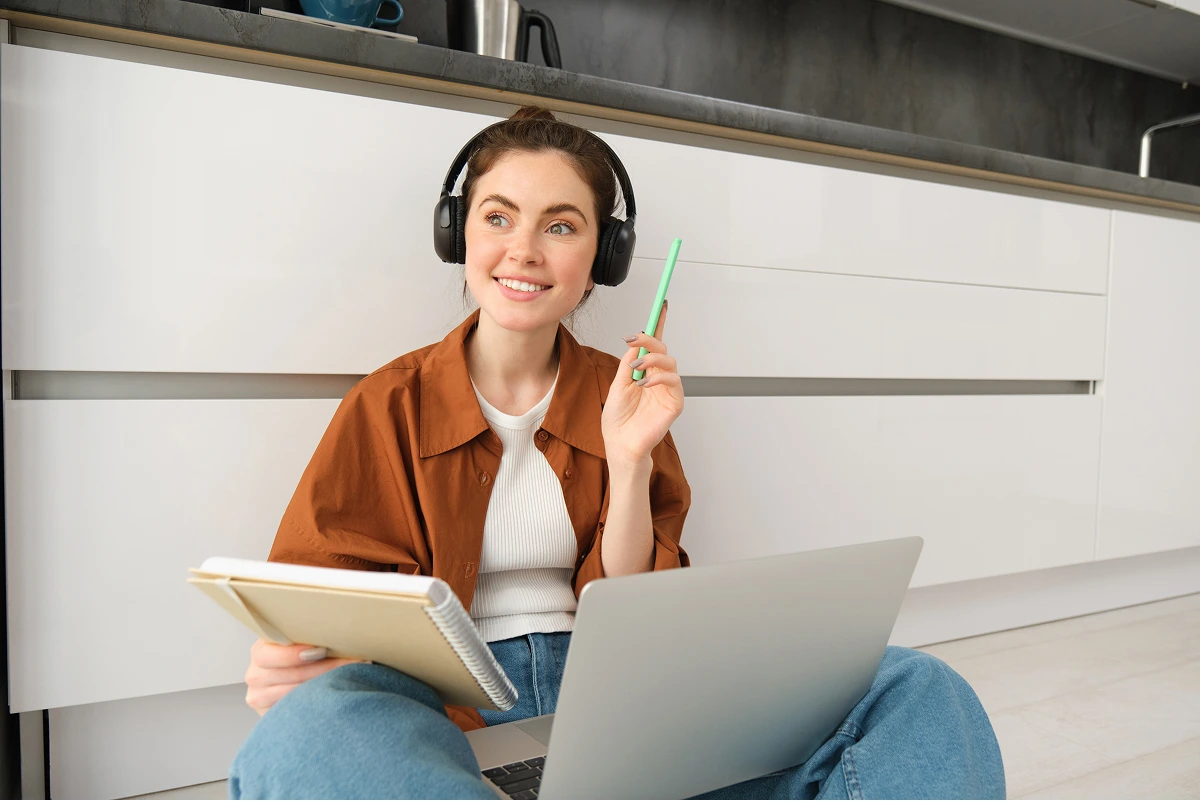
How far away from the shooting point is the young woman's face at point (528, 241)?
952 millimetres

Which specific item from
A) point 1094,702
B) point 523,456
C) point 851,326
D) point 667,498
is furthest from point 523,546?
point 1094,702

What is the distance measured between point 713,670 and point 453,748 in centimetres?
20

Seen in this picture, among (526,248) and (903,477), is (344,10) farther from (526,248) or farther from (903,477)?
(903,477)

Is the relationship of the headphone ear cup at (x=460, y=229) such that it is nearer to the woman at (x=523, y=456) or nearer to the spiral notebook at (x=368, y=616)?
the woman at (x=523, y=456)

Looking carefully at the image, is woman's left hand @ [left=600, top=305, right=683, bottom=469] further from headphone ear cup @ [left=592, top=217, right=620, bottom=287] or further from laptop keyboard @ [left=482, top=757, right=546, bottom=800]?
laptop keyboard @ [left=482, top=757, right=546, bottom=800]

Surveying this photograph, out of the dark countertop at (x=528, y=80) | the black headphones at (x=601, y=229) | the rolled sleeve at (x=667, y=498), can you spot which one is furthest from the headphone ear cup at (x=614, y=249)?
the dark countertop at (x=528, y=80)

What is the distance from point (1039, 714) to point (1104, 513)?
670 mm

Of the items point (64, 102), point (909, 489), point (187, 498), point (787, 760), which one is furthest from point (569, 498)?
point (909, 489)

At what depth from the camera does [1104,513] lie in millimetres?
1958

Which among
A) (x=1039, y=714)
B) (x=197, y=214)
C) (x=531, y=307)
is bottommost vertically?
(x=1039, y=714)

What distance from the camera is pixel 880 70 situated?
7.53ft

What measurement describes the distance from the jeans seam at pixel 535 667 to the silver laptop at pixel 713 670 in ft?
0.53

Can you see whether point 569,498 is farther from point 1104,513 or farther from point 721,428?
point 1104,513

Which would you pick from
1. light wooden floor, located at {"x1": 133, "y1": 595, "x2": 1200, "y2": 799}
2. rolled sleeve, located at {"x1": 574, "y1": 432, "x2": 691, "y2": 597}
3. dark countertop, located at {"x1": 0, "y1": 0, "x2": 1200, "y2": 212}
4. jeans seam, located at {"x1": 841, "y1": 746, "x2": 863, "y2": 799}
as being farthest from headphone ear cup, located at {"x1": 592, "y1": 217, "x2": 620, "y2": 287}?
light wooden floor, located at {"x1": 133, "y1": 595, "x2": 1200, "y2": 799}
